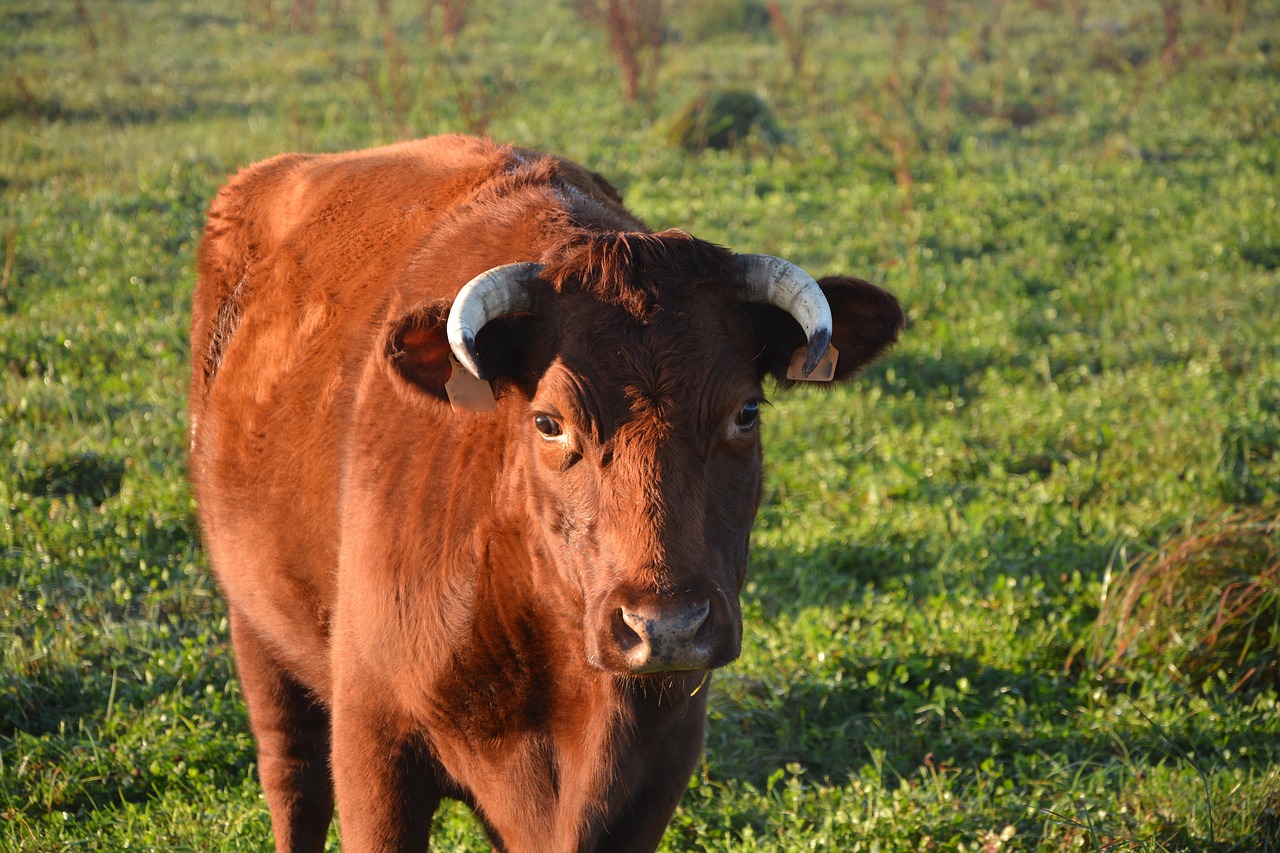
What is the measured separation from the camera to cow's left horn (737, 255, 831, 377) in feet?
9.61

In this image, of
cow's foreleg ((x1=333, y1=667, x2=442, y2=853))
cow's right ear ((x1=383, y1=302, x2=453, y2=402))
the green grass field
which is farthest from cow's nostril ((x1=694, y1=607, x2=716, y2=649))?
the green grass field

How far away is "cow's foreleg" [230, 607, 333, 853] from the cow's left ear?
169 cm

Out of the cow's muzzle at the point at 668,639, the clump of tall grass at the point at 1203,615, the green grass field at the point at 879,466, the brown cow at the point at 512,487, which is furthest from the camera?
the clump of tall grass at the point at 1203,615

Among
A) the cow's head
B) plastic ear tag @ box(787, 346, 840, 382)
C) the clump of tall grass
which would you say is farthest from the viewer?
the clump of tall grass

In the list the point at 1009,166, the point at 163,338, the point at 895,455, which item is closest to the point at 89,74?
the point at 163,338

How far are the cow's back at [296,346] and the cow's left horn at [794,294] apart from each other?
3.10ft

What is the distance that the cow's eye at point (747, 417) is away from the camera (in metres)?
3.03

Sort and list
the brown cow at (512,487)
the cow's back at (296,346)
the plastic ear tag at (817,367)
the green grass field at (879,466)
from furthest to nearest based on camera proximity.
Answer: the green grass field at (879,466) < the cow's back at (296,346) < the plastic ear tag at (817,367) < the brown cow at (512,487)

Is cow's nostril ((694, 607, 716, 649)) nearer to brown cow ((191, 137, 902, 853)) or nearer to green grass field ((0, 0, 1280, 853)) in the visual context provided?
brown cow ((191, 137, 902, 853))

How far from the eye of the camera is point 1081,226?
1130cm

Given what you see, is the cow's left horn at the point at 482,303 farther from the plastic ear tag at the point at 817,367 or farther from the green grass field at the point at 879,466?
the green grass field at the point at 879,466

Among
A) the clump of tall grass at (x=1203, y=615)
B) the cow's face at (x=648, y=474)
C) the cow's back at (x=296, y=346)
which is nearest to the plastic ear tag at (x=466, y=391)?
the cow's face at (x=648, y=474)

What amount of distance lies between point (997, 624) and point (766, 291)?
3191mm

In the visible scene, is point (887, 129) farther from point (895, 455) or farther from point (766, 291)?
point (766, 291)
